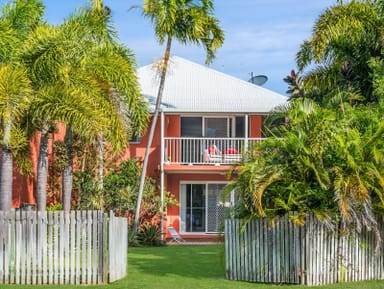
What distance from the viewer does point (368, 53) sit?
22.3 m

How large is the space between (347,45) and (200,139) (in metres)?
7.89

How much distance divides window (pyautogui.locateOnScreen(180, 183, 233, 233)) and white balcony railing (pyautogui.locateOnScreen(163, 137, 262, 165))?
142 cm

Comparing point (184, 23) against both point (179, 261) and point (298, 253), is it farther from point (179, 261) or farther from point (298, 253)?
point (298, 253)

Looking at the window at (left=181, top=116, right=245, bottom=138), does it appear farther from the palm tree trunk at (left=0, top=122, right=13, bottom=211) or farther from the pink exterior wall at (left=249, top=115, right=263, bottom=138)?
the palm tree trunk at (left=0, top=122, right=13, bottom=211)

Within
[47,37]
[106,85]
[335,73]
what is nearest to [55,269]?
[47,37]

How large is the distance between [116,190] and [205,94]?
5.84 metres

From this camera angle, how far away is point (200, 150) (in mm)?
29391

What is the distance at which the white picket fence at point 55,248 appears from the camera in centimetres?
1433

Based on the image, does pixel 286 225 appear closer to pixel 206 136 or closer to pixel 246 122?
pixel 246 122

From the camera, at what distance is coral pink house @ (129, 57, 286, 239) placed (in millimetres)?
28484

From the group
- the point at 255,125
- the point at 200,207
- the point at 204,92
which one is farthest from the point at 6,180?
the point at 255,125

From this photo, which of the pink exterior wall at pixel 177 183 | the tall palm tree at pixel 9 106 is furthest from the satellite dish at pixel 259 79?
the tall palm tree at pixel 9 106

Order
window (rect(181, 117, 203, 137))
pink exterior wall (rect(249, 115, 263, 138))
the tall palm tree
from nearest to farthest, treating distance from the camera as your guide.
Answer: the tall palm tree, pink exterior wall (rect(249, 115, 263, 138)), window (rect(181, 117, 203, 137))

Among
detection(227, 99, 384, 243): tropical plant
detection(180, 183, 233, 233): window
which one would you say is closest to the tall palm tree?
detection(227, 99, 384, 243): tropical plant
